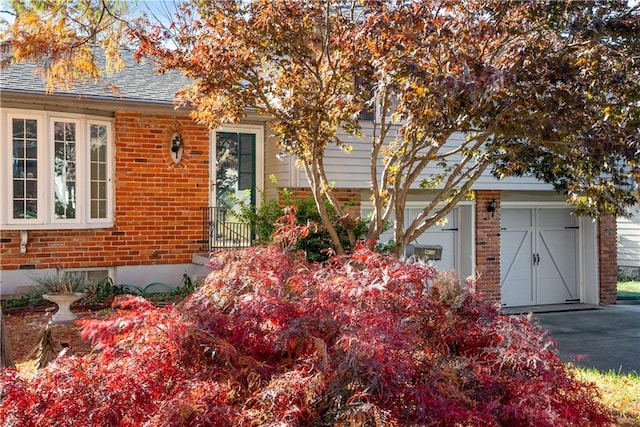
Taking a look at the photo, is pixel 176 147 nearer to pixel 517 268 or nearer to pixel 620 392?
pixel 620 392

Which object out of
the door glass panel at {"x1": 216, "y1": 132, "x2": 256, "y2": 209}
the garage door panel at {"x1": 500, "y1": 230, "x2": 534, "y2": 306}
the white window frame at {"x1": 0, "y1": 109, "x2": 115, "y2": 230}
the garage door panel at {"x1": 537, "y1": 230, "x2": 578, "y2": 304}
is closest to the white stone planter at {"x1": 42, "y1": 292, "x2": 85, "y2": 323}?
the white window frame at {"x1": 0, "y1": 109, "x2": 115, "y2": 230}

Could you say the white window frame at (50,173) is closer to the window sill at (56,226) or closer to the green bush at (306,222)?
the window sill at (56,226)

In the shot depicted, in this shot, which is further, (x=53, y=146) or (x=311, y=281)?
(x=53, y=146)

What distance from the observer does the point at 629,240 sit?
19.0 meters

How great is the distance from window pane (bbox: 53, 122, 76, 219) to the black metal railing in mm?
2171

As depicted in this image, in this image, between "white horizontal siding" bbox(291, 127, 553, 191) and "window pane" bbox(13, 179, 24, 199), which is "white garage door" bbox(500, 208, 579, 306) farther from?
"window pane" bbox(13, 179, 24, 199)

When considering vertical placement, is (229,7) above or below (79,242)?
above

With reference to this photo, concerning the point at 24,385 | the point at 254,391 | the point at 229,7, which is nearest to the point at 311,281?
the point at 254,391

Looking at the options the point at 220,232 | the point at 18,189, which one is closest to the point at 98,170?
the point at 18,189

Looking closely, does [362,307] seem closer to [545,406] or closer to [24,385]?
[545,406]

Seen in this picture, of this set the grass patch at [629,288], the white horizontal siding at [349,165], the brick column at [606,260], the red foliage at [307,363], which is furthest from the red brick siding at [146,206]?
the grass patch at [629,288]

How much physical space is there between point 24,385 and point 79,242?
26.3ft

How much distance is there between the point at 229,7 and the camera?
6840 millimetres

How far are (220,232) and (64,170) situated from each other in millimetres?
2726
